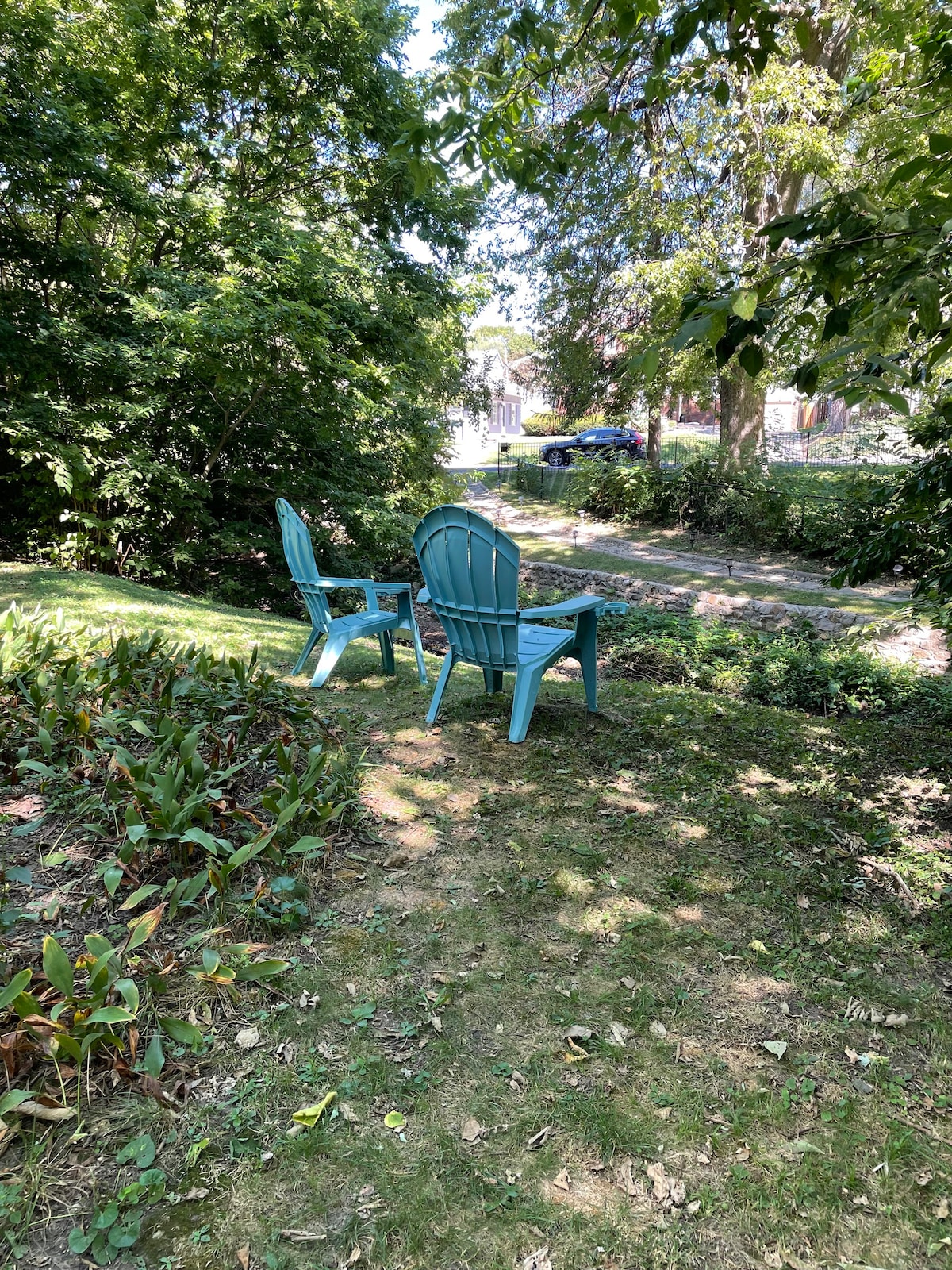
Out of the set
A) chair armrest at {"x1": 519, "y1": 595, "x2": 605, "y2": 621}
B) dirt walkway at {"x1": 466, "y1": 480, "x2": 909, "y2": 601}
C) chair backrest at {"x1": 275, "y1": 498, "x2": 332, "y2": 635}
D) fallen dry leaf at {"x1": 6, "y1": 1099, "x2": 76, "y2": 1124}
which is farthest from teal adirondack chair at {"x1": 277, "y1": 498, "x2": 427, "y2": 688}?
dirt walkway at {"x1": 466, "y1": 480, "x2": 909, "y2": 601}

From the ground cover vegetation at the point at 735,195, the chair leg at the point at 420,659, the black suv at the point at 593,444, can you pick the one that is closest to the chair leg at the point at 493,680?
the chair leg at the point at 420,659

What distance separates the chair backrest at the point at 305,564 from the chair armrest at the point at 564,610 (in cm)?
143

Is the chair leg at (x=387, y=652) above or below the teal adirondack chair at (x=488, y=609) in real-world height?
below

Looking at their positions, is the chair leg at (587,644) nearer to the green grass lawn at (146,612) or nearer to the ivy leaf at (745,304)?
the green grass lawn at (146,612)

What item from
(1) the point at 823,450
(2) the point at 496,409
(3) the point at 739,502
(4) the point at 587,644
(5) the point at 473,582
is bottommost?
(4) the point at 587,644

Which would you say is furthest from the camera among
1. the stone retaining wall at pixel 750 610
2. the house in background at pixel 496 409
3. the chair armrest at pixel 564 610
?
the house in background at pixel 496 409

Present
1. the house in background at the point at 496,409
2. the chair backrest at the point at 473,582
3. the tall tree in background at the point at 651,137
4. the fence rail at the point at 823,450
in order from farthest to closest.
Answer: the house in background at the point at 496,409 < the fence rail at the point at 823,450 < the chair backrest at the point at 473,582 < the tall tree in background at the point at 651,137

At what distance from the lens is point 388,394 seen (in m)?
9.98

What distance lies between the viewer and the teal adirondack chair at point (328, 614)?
4551mm

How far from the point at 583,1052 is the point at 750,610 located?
790 cm

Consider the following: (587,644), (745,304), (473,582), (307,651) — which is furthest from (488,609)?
(745,304)

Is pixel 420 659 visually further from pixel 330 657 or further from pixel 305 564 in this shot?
pixel 305 564

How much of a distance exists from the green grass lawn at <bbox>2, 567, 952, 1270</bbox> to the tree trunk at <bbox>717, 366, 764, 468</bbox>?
11217mm

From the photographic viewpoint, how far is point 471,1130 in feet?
5.64
